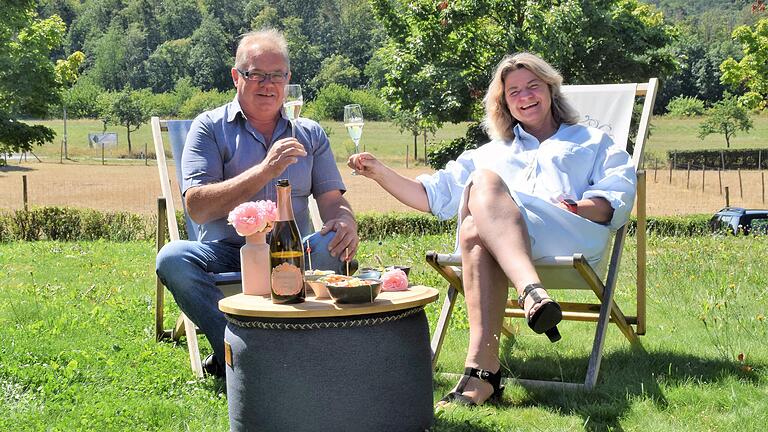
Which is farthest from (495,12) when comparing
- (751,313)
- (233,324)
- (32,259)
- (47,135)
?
(233,324)

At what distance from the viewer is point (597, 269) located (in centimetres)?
349

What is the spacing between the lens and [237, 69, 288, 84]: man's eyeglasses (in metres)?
3.43

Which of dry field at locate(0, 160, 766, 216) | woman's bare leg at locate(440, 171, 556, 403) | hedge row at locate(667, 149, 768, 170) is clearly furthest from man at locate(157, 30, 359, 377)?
hedge row at locate(667, 149, 768, 170)

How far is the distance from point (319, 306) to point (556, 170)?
Answer: 1.52 m

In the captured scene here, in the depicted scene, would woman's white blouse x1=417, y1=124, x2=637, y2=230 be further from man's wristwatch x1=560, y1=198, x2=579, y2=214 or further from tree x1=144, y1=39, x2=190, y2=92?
tree x1=144, y1=39, x2=190, y2=92

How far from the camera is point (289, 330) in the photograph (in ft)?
7.73

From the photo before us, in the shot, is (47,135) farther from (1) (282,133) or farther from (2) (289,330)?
(2) (289,330)

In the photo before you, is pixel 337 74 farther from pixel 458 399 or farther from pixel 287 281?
pixel 287 281

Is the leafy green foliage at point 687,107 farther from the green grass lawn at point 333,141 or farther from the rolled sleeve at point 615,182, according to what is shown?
the rolled sleeve at point 615,182

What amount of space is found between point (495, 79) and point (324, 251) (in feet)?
3.53

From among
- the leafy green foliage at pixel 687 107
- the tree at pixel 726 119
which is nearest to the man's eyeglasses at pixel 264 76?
the tree at pixel 726 119

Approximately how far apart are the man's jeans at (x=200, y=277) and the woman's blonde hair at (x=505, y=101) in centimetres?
93

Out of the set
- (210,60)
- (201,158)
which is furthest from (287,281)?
(210,60)

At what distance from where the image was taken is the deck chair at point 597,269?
10.4 feet
